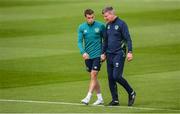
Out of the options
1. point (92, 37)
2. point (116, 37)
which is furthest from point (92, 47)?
point (116, 37)

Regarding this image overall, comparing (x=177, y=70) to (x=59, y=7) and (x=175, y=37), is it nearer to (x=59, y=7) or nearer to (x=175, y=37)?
(x=175, y=37)

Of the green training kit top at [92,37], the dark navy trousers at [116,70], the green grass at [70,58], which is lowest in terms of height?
the green grass at [70,58]

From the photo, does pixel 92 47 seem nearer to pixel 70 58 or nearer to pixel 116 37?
pixel 116 37

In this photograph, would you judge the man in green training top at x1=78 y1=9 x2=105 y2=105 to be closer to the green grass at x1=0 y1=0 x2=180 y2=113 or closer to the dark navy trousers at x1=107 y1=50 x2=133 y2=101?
the dark navy trousers at x1=107 y1=50 x2=133 y2=101

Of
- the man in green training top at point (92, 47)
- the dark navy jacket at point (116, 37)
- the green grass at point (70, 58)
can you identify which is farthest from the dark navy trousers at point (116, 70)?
the green grass at point (70, 58)

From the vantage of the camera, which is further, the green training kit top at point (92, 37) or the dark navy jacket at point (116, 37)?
the green training kit top at point (92, 37)

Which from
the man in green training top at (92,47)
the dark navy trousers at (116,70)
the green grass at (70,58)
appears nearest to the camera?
the dark navy trousers at (116,70)

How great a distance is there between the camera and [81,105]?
19750mm

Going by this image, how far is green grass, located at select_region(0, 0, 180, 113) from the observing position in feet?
68.2

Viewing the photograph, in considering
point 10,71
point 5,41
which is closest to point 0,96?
point 10,71

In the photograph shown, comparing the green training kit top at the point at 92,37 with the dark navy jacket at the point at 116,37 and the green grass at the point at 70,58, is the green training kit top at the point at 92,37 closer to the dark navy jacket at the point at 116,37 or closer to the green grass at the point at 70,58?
the dark navy jacket at the point at 116,37

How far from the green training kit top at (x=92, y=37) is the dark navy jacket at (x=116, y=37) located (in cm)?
25

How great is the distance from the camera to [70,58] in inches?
1147

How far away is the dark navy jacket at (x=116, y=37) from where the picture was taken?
64.0 ft
